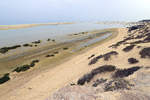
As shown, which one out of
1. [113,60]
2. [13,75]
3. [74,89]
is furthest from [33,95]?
[113,60]

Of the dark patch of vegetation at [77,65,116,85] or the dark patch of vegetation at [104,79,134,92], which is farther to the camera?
the dark patch of vegetation at [77,65,116,85]

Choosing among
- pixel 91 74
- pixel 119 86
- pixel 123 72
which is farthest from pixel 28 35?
pixel 119 86

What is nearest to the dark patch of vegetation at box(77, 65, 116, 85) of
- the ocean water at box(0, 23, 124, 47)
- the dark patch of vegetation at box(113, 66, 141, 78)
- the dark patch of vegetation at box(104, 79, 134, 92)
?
the dark patch of vegetation at box(113, 66, 141, 78)

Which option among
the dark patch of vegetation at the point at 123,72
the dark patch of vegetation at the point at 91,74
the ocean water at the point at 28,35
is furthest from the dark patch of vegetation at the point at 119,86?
the ocean water at the point at 28,35

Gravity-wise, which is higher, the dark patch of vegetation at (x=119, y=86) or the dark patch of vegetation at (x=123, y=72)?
the dark patch of vegetation at (x=119, y=86)

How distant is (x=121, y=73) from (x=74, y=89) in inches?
190

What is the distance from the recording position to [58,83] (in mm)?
9578

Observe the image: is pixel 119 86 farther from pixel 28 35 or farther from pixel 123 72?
pixel 28 35

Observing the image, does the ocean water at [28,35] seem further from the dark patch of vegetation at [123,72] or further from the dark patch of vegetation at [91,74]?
the dark patch of vegetation at [123,72]

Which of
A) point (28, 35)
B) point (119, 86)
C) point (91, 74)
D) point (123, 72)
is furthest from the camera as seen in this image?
point (28, 35)

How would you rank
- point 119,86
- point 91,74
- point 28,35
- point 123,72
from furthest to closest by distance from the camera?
point 28,35
point 91,74
point 123,72
point 119,86

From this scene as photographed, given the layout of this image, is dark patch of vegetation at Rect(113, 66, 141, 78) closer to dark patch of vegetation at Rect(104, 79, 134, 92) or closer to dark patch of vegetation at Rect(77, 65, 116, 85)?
dark patch of vegetation at Rect(77, 65, 116, 85)

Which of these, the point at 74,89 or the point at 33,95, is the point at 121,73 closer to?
the point at 74,89

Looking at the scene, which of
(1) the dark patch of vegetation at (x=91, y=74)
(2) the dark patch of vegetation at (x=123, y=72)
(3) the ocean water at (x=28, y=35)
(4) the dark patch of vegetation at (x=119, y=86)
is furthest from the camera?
(3) the ocean water at (x=28, y=35)
